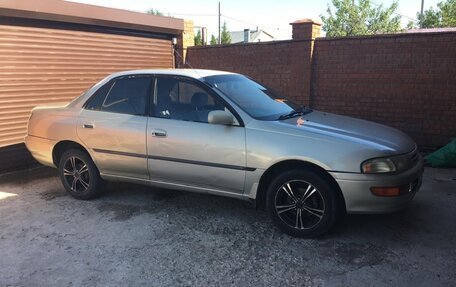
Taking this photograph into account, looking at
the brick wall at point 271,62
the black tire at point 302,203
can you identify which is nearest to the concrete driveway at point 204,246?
the black tire at point 302,203

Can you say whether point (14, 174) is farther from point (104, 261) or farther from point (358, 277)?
point (358, 277)

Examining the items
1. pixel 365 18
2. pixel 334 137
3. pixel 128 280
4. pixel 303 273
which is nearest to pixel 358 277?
pixel 303 273

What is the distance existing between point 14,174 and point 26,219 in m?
2.35

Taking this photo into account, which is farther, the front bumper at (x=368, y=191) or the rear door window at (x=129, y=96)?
the rear door window at (x=129, y=96)

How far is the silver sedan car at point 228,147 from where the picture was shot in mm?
3814

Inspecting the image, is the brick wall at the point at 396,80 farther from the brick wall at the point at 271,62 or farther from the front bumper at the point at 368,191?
the front bumper at the point at 368,191

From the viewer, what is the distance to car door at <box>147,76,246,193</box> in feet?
13.9

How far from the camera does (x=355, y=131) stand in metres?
4.19

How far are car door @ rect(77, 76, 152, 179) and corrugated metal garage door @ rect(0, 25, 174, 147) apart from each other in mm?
2308

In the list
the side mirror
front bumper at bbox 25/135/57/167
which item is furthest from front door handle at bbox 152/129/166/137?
front bumper at bbox 25/135/57/167

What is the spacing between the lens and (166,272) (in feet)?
11.5

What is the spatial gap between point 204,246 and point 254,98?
5.88 feet

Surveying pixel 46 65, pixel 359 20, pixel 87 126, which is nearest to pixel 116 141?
pixel 87 126

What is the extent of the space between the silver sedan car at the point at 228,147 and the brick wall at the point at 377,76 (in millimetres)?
3588
